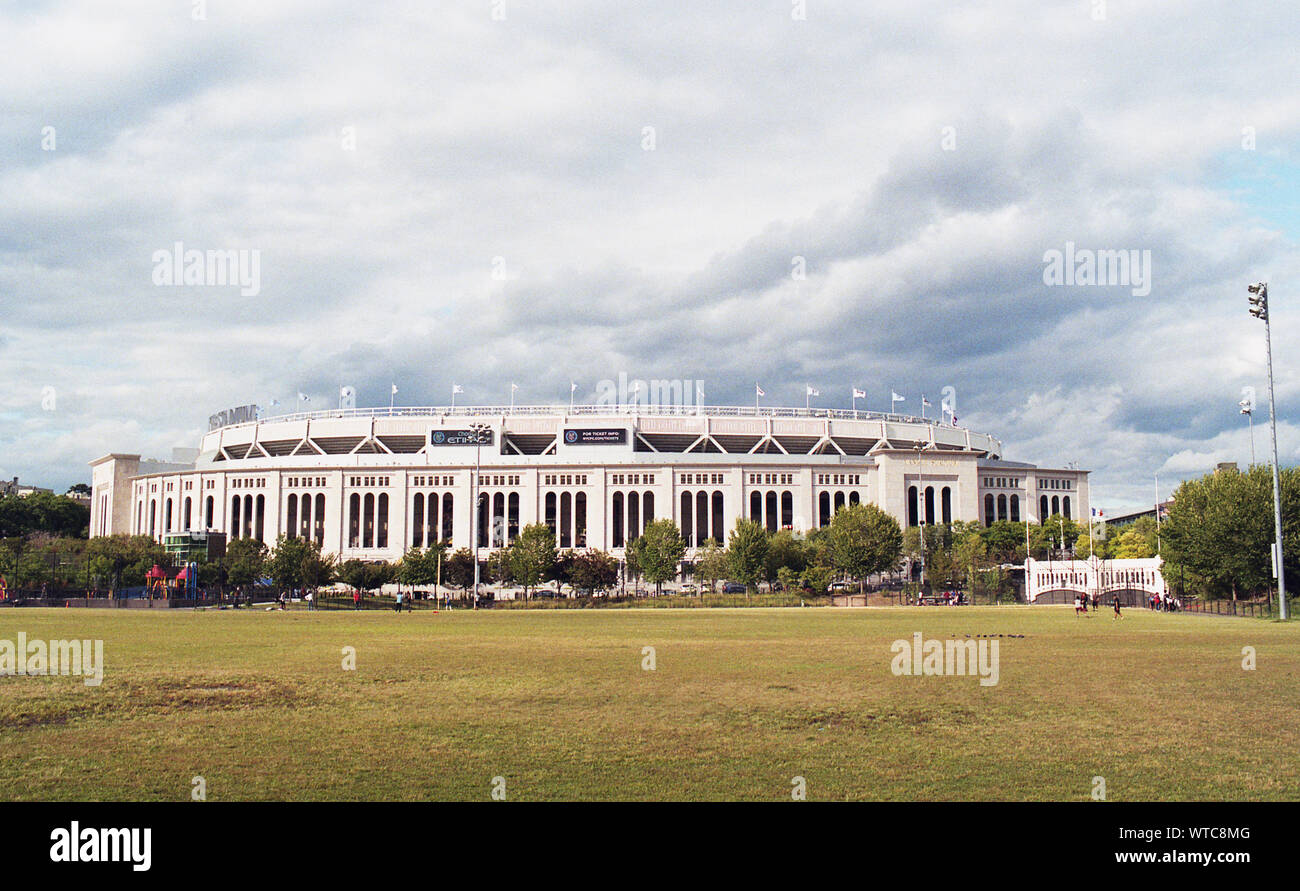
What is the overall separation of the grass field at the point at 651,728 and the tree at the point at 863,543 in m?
80.7

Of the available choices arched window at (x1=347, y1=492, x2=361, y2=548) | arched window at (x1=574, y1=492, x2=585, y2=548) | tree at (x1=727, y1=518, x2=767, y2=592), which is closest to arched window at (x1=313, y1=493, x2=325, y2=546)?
arched window at (x1=347, y1=492, x2=361, y2=548)

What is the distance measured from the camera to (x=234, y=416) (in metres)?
171

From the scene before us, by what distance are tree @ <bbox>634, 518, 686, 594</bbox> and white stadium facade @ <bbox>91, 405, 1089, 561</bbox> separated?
2637 cm

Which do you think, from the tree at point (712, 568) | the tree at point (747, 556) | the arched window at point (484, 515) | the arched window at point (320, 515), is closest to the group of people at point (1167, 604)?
the tree at point (747, 556)

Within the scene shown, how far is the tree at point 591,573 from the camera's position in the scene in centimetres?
10400

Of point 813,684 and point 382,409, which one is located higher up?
point 382,409

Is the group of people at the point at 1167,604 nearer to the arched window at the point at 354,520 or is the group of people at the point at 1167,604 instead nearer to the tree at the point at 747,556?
the tree at the point at 747,556

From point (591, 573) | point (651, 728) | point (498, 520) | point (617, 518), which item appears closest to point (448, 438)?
point (498, 520)

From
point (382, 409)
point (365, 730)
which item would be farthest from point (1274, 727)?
point (382, 409)

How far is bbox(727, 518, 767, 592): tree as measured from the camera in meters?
104

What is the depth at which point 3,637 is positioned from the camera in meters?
36.7
